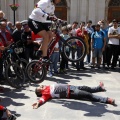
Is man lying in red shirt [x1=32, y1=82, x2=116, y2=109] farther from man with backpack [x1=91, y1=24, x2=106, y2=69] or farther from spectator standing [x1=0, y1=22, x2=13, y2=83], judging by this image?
man with backpack [x1=91, y1=24, x2=106, y2=69]

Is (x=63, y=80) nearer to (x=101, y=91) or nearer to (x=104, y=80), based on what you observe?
(x=104, y=80)

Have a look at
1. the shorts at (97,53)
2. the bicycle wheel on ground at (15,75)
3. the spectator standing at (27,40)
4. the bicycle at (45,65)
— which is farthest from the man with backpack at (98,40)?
the bicycle wheel on ground at (15,75)

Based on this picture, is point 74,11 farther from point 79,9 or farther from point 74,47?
point 74,47

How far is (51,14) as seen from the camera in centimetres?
643

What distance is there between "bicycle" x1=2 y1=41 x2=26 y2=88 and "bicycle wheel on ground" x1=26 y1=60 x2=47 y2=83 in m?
0.69

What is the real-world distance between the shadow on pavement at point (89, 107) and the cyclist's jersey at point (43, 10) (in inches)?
78.6

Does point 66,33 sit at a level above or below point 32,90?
above

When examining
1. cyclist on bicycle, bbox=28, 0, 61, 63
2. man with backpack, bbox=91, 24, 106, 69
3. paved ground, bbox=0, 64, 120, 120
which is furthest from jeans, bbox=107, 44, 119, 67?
cyclist on bicycle, bbox=28, 0, 61, 63

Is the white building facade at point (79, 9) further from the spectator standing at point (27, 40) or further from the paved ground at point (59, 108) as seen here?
the paved ground at point (59, 108)

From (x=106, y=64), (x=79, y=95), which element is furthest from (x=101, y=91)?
(x=106, y=64)

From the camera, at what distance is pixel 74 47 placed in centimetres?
686

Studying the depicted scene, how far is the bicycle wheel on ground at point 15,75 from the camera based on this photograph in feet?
23.9

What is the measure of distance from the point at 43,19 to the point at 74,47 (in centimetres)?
107

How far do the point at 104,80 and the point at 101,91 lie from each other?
179cm
